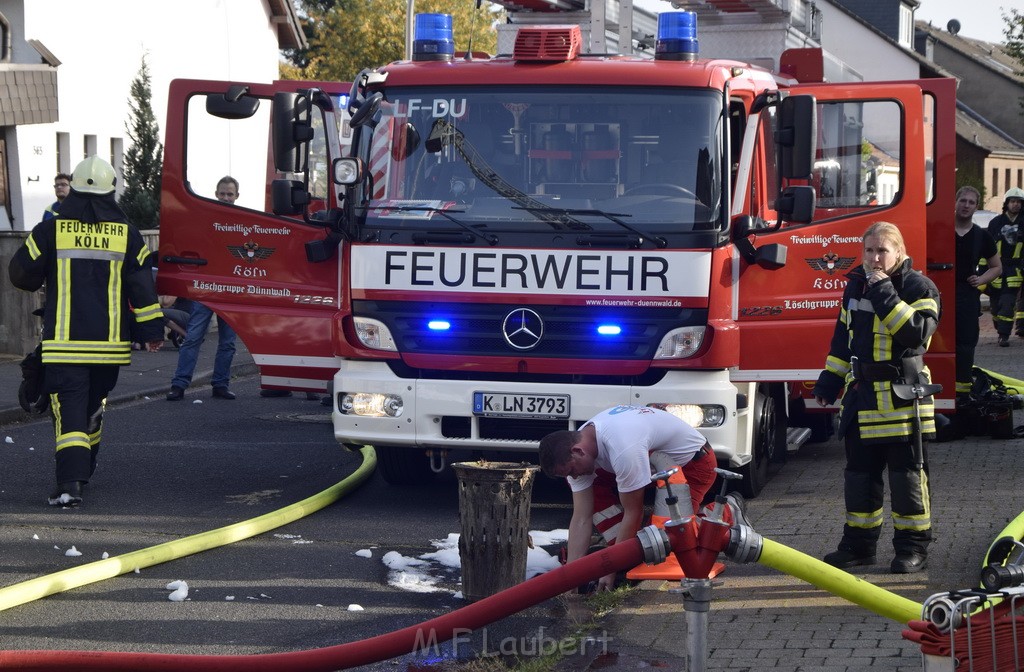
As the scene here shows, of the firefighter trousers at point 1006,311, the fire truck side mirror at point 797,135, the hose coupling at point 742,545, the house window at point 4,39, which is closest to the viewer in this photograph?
the hose coupling at point 742,545

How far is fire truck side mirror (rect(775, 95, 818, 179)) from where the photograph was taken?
8.27 m

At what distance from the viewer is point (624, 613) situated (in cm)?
644

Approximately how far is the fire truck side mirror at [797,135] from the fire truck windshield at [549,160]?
375 millimetres

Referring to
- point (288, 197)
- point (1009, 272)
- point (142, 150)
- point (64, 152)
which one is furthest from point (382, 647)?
point (142, 150)

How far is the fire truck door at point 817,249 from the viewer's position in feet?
28.6

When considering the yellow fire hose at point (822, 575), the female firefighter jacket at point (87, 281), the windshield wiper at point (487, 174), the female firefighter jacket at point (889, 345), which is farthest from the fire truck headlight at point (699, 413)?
the yellow fire hose at point (822, 575)

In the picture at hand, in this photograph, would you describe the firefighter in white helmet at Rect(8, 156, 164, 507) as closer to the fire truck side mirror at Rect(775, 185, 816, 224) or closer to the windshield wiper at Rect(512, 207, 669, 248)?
the windshield wiper at Rect(512, 207, 669, 248)

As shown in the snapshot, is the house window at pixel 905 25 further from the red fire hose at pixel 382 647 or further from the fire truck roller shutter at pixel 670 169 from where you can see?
the red fire hose at pixel 382 647

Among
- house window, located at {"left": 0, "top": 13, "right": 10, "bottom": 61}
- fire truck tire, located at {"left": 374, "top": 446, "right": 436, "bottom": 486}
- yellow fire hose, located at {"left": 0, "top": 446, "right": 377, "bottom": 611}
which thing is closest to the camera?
yellow fire hose, located at {"left": 0, "top": 446, "right": 377, "bottom": 611}

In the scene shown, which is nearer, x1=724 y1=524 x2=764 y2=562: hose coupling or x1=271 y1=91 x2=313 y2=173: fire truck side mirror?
x1=724 y1=524 x2=764 y2=562: hose coupling

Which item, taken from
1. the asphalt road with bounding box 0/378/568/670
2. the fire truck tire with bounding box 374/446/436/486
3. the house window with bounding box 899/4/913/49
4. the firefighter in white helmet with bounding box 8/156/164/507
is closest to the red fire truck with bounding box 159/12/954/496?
the fire truck tire with bounding box 374/446/436/486

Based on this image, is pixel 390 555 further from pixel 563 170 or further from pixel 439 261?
pixel 563 170

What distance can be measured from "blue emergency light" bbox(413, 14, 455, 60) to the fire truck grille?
1.66 metres

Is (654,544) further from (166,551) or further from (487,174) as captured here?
(487,174)
